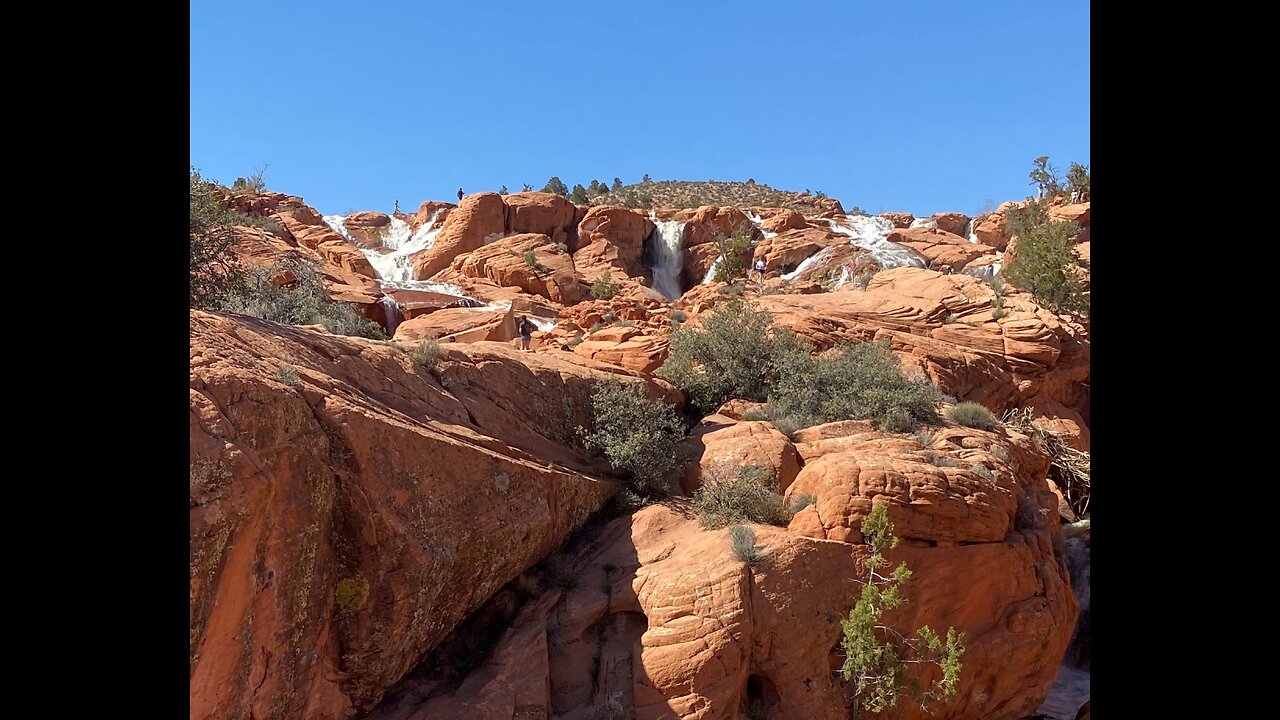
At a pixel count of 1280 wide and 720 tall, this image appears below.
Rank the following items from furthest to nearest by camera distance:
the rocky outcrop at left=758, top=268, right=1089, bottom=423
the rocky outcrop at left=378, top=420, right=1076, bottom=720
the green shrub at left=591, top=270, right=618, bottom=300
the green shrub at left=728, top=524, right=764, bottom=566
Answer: the green shrub at left=591, top=270, right=618, bottom=300, the rocky outcrop at left=758, top=268, right=1089, bottom=423, the green shrub at left=728, top=524, right=764, bottom=566, the rocky outcrop at left=378, top=420, right=1076, bottom=720

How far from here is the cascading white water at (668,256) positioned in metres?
37.9

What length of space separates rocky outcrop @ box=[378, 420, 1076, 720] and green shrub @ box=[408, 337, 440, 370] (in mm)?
2806

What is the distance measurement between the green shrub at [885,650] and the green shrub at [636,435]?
9.51 ft

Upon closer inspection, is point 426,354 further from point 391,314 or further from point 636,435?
point 391,314

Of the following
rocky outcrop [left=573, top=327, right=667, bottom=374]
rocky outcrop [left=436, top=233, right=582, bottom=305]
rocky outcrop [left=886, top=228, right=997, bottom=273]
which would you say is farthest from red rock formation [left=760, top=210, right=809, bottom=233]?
rocky outcrop [left=573, top=327, right=667, bottom=374]

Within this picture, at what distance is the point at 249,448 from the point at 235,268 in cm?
707

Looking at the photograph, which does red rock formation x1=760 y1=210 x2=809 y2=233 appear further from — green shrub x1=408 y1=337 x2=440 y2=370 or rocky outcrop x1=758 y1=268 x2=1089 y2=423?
green shrub x1=408 y1=337 x2=440 y2=370

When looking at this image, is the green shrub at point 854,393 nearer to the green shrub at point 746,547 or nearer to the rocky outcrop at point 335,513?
the green shrub at point 746,547

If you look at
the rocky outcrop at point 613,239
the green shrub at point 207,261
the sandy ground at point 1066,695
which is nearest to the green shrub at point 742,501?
the sandy ground at point 1066,695

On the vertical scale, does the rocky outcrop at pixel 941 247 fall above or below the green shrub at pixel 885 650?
above

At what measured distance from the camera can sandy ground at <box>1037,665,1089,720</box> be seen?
1045 centimetres

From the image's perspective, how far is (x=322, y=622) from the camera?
21.2 ft

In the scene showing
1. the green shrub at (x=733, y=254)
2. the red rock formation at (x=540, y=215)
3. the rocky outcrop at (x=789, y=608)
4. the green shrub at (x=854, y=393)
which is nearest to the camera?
the rocky outcrop at (x=789, y=608)
